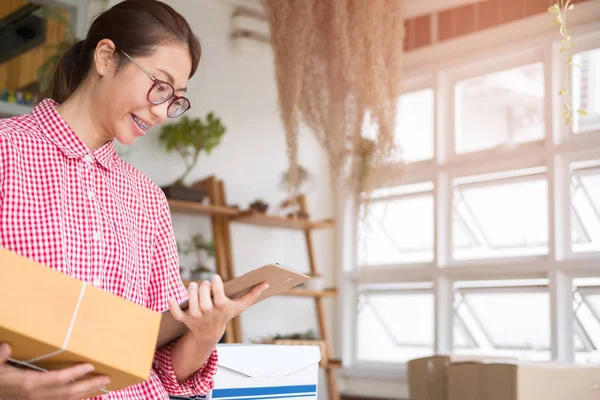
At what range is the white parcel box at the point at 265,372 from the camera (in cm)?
170

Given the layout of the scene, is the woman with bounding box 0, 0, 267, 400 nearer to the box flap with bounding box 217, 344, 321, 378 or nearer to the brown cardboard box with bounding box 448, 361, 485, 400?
the box flap with bounding box 217, 344, 321, 378

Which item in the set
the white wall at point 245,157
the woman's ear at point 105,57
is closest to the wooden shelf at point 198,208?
the white wall at point 245,157

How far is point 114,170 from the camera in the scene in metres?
1.18

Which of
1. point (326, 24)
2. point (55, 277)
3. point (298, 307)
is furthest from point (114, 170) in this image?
point (298, 307)

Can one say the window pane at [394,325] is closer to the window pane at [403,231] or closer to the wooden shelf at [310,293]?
the window pane at [403,231]

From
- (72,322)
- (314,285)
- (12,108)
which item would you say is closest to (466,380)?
(72,322)

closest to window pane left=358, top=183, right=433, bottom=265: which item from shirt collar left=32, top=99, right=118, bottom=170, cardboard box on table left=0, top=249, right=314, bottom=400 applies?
shirt collar left=32, top=99, right=118, bottom=170

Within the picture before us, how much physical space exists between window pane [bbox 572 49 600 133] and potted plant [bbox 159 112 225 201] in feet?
6.03

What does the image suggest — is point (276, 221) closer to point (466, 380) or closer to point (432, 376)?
point (432, 376)

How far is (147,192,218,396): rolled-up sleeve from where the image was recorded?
3.91 feet

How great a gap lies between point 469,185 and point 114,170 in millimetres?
3044

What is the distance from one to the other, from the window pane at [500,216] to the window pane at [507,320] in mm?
221

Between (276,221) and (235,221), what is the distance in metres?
0.25

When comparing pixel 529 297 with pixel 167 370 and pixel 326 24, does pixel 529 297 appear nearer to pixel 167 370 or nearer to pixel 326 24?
pixel 326 24
